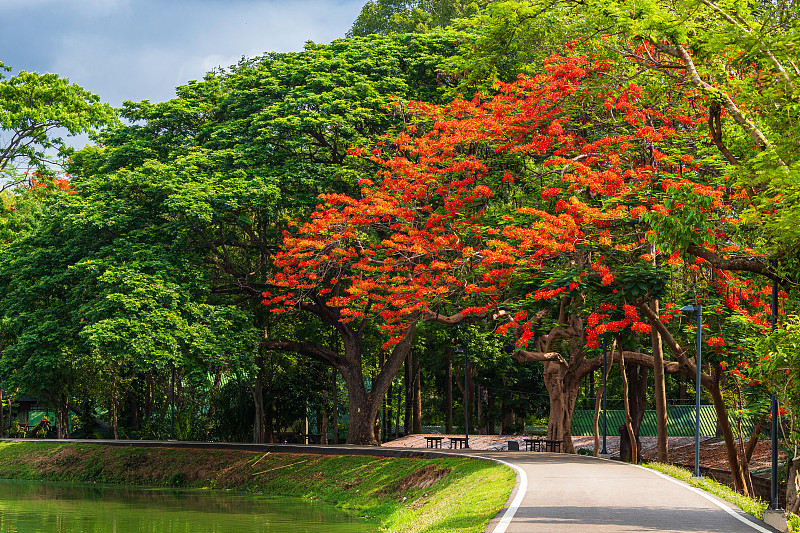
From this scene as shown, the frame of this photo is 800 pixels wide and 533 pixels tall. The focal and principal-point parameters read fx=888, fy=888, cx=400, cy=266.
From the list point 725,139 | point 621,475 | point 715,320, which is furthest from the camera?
point 715,320

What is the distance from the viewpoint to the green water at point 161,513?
20266 mm

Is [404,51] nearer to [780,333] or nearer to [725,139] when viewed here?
[725,139]

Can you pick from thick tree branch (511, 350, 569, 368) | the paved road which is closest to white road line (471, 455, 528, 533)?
the paved road

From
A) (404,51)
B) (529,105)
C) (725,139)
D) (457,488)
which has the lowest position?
(457,488)

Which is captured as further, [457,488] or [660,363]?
[660,363]

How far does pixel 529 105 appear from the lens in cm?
2470

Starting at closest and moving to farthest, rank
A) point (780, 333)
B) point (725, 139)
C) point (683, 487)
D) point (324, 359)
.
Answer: point (780, 333) → point (725, 139) → point (683, 487) → point (324, 359)

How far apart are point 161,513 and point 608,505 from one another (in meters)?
13.7

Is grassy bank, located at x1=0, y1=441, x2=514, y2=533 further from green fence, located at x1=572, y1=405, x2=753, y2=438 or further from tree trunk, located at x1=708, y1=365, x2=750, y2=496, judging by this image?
green fence, located at x1=572, y1=405, x2=753, y2=438

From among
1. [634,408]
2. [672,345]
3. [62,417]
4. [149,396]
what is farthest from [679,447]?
[62,417]

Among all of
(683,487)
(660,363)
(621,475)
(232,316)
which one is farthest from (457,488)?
(232,316)

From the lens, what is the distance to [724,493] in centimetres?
1628

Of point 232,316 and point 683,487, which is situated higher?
point 232,316

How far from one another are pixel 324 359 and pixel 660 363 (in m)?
14.8
